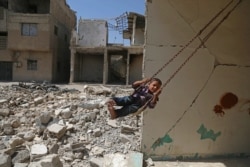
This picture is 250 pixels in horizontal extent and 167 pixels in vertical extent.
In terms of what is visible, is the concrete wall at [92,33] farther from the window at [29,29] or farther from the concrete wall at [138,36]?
the window at [29,29]

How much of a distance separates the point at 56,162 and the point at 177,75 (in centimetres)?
290

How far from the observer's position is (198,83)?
5578 mm

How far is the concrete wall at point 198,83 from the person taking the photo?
18.0ft

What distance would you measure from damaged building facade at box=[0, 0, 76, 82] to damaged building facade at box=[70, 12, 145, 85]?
2.04 meters

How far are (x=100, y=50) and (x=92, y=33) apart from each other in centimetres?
205

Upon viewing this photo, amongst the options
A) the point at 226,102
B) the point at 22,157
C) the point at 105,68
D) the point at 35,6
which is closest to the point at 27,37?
the point at 35,6

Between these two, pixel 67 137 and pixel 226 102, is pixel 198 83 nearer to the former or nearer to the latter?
pixel 226 102

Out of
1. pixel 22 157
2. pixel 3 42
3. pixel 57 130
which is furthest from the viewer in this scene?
pixel 3 42

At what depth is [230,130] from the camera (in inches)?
222

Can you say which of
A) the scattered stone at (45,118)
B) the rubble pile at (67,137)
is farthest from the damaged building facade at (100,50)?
the scattered stone at (45,118)

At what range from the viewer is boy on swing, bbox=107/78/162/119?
5.39 metres

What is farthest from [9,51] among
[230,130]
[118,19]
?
[230,130]

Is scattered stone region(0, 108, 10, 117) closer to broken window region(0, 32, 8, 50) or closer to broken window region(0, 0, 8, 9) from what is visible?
broken window region(0, 32, 8, 50)

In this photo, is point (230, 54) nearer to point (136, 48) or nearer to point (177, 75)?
point (177, 75)
